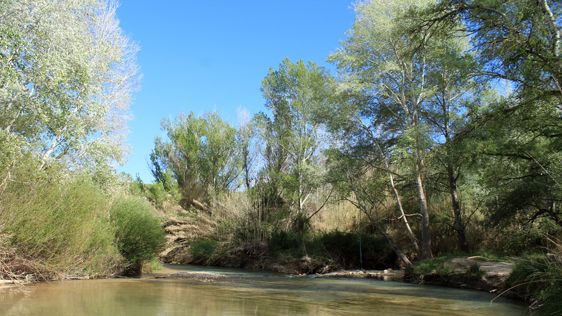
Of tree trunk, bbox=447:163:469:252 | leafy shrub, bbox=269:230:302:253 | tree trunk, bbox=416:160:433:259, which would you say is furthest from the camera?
leafy shrub, bbox=269:230:302:253

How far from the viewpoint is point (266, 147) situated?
97.6ft

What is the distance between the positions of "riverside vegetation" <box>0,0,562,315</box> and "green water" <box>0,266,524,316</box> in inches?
44.6

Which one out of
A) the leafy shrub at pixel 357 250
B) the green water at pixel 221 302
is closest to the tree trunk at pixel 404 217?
the leafy shrub at pixel 357 250

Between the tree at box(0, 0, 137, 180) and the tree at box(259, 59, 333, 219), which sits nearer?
the tree at box(0, 0, 137, 180)

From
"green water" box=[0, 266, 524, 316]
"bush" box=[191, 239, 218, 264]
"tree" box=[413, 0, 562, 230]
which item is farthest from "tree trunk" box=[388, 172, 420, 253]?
"bush" box=[191, 239, 218, 264]

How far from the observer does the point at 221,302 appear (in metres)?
9.66

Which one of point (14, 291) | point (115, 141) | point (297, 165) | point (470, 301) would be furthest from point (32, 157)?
point (297, 165)

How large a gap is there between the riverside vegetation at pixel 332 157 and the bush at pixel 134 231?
0.06m

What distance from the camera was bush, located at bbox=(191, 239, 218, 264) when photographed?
2477 cm

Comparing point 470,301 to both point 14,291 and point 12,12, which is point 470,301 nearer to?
point 14,291

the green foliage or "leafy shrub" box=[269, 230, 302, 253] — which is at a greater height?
"leafy shrub" box=[269, 230, 302, 253]

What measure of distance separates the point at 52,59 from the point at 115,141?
17.8ft

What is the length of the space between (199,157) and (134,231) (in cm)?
1903

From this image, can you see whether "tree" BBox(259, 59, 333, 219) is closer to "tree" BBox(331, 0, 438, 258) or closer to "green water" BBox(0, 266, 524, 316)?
"tree" BBox(331, 0, 438, 258)
